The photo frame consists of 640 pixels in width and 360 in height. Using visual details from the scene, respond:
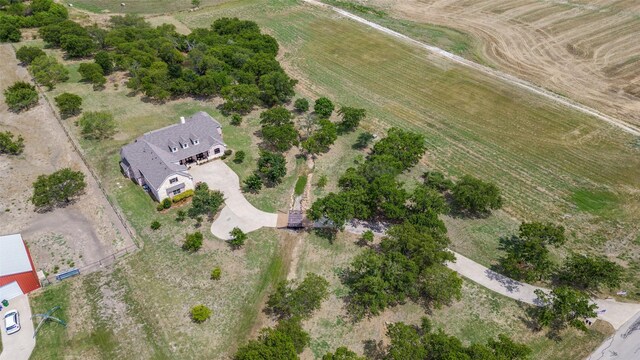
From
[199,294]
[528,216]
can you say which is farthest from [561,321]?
[199,294]

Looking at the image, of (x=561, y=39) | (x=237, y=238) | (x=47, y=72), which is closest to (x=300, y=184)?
(x=237, y=238)

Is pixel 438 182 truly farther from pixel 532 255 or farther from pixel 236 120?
pixel 236 120

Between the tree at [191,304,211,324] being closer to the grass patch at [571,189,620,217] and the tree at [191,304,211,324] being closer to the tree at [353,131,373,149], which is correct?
the tree at [353,131,373,149]

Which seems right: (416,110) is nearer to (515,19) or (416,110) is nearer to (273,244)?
(273,244)

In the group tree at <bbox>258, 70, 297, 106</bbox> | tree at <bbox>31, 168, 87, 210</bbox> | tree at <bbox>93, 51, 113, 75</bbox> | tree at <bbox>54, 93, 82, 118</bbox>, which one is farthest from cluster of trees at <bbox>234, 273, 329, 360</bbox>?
tree at <bbox>93, 51, 113, 75</bbox>

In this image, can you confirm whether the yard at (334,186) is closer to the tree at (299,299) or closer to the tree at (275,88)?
the tree at (299,299)
